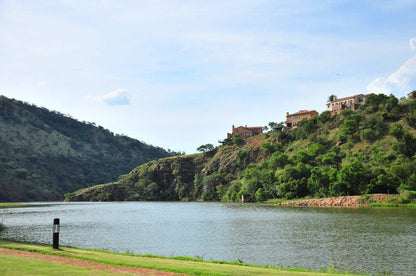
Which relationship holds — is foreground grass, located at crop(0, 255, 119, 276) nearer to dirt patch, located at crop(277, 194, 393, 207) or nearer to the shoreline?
the shoreline

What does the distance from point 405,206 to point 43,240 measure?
81.2 m

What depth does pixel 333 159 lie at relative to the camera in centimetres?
13100

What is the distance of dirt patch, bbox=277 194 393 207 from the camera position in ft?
325

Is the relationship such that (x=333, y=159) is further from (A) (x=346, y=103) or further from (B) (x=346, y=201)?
(A) (x=346, y=103)

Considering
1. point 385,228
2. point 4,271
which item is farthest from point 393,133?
point 4,271

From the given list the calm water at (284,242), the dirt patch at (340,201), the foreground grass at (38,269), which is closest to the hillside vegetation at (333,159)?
the dirt patch at (340,201)

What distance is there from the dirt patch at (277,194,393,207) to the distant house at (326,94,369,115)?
7619cm

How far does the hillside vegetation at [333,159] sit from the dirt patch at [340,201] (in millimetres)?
4345

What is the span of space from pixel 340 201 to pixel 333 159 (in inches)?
1132

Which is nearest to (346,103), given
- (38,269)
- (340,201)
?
(340,201)

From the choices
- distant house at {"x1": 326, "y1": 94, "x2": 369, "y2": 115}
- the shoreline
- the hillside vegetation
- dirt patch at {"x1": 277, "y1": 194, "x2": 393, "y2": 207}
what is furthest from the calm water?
distant house at {"x1": 326, "y1": 94, "x2": 369, "y2": 115}

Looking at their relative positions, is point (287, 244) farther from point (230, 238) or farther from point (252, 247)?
point (230, 238)

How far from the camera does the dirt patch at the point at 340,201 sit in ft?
325

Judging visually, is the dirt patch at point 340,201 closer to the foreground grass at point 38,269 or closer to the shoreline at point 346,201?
the shoreline at point 346,201
